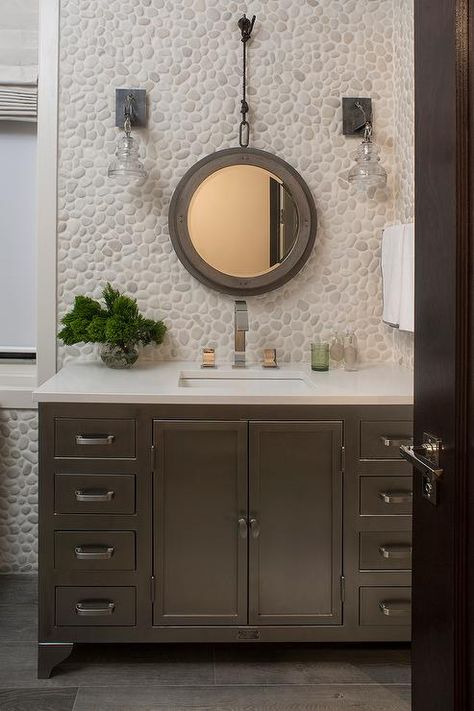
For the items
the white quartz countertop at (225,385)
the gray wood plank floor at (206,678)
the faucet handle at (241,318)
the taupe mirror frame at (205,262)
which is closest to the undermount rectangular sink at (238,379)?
the white quartz countertop at (225,385)

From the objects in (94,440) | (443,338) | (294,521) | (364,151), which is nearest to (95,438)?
(94,440)

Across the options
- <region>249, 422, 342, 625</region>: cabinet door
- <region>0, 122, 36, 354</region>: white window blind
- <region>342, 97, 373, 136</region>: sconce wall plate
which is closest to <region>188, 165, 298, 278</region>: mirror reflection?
<region>342, 97, 373, 136</region>: sconce wall plate

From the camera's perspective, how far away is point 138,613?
215cm

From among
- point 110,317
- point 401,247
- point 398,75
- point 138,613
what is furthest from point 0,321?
point 398,75

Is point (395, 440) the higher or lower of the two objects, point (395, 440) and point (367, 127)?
the lower

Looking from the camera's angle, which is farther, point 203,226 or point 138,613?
point 203,226

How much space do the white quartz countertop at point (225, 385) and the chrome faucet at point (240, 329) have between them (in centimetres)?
4

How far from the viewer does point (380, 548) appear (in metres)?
2.16

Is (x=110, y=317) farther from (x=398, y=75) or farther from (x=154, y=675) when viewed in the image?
(x=398, y=75)

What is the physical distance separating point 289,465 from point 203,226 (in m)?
1.09

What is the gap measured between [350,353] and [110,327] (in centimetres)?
92

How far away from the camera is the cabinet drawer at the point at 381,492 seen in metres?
2.16

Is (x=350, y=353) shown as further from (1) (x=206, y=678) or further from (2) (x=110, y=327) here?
(1) (x=206, y=678)

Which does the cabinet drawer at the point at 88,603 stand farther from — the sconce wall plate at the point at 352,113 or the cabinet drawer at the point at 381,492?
the sconce wall plate at the point at 352,113
